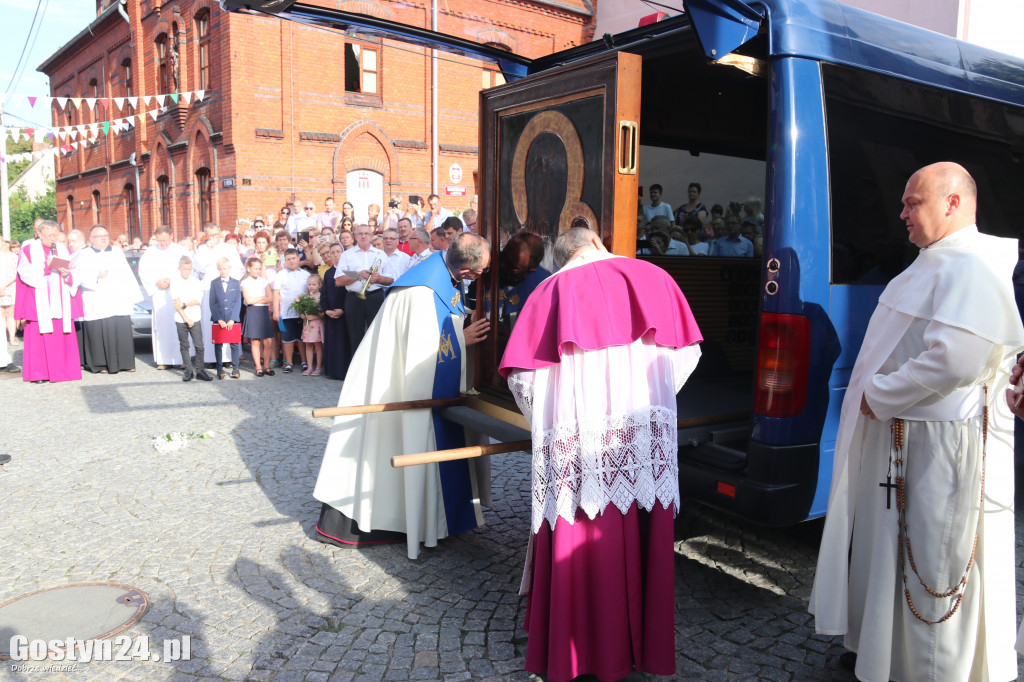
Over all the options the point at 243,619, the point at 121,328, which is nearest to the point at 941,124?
the point at 243,619

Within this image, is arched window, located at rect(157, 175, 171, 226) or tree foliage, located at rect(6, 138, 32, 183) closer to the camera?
arched window, located at rect(157, 175, 171, 226)

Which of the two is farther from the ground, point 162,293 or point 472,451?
point 162,293

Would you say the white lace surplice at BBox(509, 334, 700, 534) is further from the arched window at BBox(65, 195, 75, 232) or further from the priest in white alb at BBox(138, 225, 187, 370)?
the arched window at BBox(65, 195, 75, 232)

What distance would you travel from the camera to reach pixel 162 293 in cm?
1155

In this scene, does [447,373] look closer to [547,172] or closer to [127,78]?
[547,172]

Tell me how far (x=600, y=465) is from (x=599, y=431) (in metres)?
0.13

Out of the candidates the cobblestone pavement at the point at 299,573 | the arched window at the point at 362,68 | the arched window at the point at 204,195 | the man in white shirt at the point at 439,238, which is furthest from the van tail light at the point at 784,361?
the arched window at the point at 204,195

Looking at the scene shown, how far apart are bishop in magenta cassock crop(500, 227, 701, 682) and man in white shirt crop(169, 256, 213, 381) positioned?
8128 millimetres

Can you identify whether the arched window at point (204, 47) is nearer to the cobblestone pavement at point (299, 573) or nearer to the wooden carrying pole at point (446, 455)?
the cobblestone pavement at point (299, 573)

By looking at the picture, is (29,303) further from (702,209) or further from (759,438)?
(759,438)

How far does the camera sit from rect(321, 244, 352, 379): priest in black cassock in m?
10.6

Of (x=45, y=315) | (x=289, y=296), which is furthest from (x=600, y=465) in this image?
(x=45, y=315)

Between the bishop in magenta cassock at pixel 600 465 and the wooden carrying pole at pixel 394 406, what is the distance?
3.82 ft

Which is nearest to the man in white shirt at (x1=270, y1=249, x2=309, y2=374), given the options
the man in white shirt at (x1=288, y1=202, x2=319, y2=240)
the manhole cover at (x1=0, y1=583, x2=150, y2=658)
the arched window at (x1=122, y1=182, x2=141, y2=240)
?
the man in white shirt at (x1=288, y1=202, x2=319, y2=240)
